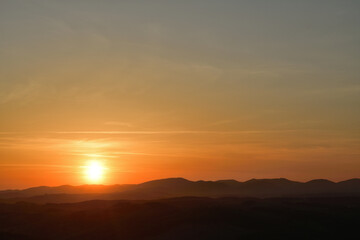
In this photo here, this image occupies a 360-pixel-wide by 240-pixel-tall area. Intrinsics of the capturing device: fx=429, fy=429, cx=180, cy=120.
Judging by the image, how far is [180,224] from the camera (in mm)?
43750

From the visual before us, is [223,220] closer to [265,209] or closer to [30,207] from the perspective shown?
[265,209]

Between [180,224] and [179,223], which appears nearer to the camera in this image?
[180,224]

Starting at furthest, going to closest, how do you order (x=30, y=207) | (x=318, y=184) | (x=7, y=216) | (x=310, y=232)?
1. (x=318, y=184)
2. (x=30, y=207)
3. (x=7, y=216)
4. (x=310, y=232)

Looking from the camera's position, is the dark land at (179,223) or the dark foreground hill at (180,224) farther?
the dark land at (179,223)

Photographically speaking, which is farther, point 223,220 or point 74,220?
point 74,220

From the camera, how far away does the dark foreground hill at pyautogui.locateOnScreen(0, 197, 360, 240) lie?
40625mm

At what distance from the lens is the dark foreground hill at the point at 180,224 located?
40625 millimetres

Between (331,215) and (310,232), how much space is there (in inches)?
379

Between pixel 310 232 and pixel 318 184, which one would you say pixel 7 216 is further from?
pixel 318 184

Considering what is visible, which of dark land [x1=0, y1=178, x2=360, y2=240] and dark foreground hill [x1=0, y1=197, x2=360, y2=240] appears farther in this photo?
dark land [x1=0, y1=178, x2=360, y2=240]

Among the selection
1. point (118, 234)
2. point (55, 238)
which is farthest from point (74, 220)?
point (118, 234)

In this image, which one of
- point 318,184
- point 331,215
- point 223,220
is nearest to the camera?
point 223,220

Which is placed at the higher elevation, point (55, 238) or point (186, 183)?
point (186, 183)

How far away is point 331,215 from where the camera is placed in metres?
48.8
